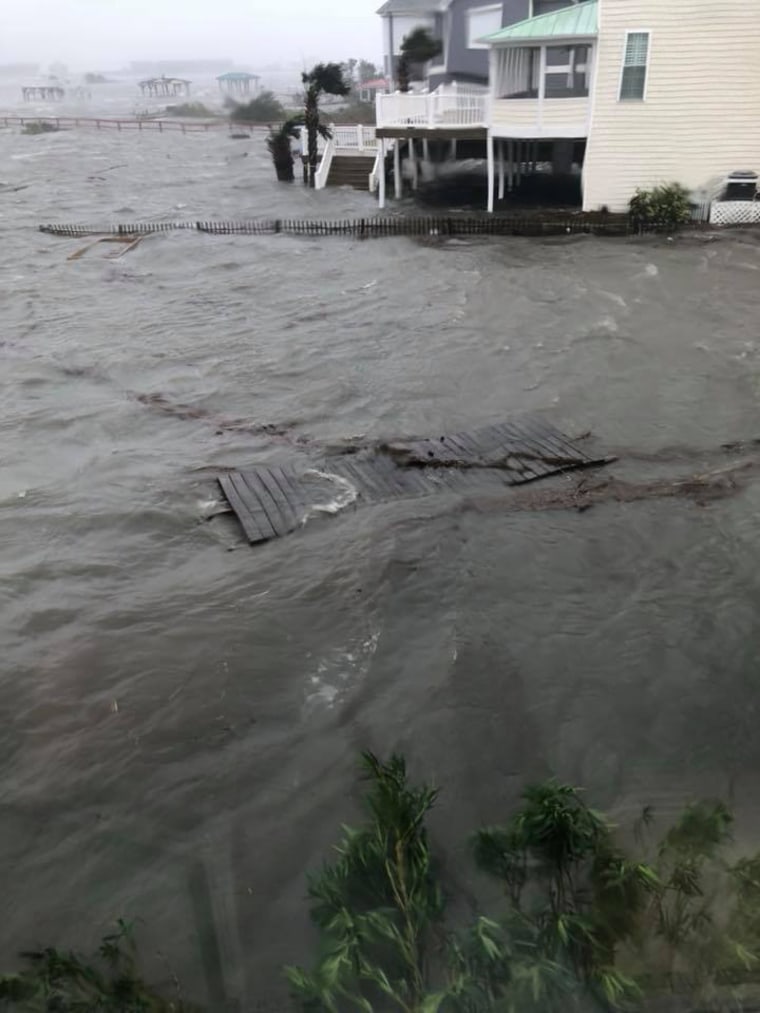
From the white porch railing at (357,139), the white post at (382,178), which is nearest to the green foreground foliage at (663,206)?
the white post at (382,178)

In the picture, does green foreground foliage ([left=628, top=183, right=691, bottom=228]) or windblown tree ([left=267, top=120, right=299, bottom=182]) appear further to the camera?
windblown tree ([left=267, top=120, right=299, bottom=182])

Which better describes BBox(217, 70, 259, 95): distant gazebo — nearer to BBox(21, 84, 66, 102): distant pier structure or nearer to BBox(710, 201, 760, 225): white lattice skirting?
BBox(21, 84, 66, 102): distant pier structure

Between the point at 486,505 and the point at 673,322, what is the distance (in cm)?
820

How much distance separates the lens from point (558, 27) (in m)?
20.7

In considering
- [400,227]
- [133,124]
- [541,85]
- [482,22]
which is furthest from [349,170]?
[133,124]

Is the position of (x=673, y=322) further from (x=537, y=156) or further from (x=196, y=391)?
(x=537, y=156)

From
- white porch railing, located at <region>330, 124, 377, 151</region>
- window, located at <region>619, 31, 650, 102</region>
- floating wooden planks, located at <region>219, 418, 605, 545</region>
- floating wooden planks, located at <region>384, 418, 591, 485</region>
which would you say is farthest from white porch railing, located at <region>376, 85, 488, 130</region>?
floating wooden planks, located at <region>219, 418, 605, 545</region>

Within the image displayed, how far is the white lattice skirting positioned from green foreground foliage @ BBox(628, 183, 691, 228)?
66cm

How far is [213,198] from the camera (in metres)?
31.5

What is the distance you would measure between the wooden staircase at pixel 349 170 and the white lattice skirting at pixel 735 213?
13392 mm

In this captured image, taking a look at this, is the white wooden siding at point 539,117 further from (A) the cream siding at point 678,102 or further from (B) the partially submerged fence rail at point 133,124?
(B) the partially submerged fence rail at point 133,124

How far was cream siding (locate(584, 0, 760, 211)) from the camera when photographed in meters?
20.1

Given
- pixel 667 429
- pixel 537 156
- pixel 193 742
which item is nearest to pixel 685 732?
pixel 193 742

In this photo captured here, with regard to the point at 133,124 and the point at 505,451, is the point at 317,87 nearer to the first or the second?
the point at 505,451
